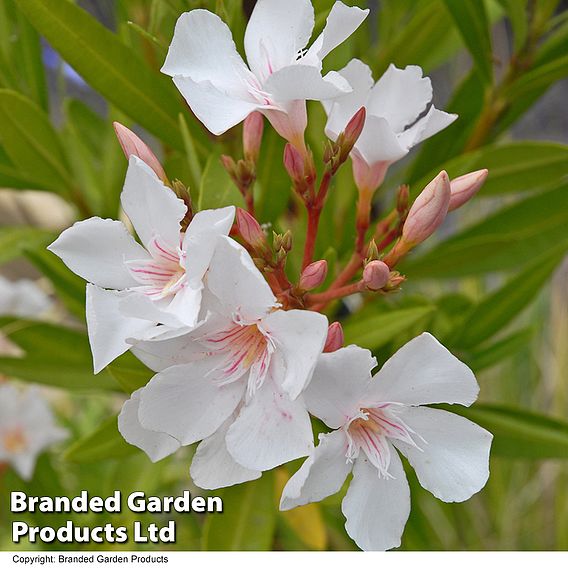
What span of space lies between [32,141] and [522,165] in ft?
1.65

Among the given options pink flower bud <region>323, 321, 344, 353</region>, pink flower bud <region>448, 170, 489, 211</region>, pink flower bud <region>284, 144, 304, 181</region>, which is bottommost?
pink flower bud <region>323, 321, 344, 353</region>

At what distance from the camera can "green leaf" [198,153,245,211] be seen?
1.61 feet

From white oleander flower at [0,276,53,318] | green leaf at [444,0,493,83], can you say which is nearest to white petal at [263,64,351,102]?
green leaf at [444,0,493,83]

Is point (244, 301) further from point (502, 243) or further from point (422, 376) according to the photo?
point (502, 243)

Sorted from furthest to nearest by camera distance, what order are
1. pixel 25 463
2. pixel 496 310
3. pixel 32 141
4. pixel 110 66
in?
1. pixel 25 463
2. pixel 496 310
3. pixel 32 141
4. pixel 110 66

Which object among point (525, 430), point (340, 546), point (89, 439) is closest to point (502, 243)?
point (525, 430)

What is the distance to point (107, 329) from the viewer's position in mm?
393

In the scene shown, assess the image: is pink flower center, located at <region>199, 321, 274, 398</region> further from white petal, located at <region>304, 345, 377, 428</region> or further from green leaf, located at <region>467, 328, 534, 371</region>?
green leaf, located at <region>467, 328, 534, 371</region>

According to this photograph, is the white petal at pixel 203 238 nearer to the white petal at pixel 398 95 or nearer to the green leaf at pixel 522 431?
the white petal at pixel 398 95

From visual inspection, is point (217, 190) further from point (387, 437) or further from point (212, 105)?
point (387, 437)

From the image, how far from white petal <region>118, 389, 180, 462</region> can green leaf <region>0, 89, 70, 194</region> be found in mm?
346

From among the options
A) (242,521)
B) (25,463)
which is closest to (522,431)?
(242,521)

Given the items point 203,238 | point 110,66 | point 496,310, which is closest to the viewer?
point 203,238

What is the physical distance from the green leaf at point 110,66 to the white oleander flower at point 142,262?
0.22 m
